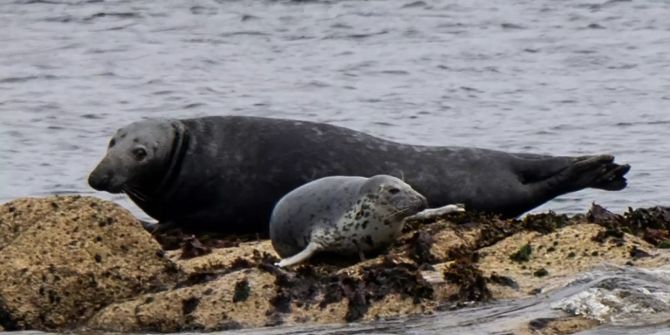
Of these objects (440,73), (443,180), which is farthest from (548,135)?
(443,180)

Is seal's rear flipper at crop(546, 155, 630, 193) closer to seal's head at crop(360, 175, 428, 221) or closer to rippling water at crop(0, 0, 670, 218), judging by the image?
rippling water at crop(0, 0, 670, 218)

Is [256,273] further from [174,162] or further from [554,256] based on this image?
[174,162]

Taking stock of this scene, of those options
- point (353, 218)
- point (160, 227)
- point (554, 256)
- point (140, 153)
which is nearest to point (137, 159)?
point (140, 153)

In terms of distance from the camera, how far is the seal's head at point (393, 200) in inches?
293

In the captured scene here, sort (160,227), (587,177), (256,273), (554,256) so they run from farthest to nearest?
(587,177) < (160,227) < (554,256) < (256,273)

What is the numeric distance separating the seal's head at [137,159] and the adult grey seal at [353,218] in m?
1.52

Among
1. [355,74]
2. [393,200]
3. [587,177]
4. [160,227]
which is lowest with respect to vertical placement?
[355,74]

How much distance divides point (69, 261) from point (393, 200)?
1.36 meters

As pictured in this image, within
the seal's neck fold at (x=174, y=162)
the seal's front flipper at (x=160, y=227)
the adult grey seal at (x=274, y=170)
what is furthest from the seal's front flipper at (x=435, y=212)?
the seal's neck fold at (x=174, y=162)

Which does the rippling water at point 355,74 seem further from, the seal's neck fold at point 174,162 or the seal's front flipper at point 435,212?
the seal's front flipper at point 435,212

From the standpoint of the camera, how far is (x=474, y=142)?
1356cm

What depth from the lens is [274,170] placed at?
920cm

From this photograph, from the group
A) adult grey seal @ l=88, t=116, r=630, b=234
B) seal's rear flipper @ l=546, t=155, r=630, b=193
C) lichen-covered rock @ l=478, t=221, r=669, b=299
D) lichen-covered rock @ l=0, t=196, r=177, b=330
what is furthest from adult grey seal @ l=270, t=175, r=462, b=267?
seal's rear flipper @ l=546, t=155, r=630, b=193

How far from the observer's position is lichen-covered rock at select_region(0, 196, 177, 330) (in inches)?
276
